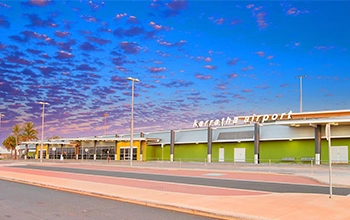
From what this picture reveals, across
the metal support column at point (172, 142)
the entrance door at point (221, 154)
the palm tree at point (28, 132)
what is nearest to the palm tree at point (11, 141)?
the palm tree at point (28, 132)

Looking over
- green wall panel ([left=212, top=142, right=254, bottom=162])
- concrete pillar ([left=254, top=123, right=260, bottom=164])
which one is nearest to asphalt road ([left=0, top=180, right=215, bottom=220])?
concrete pillar ([left=254, top=123, right=260, bottom=164])

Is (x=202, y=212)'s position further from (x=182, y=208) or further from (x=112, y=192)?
(x=112, y=192)

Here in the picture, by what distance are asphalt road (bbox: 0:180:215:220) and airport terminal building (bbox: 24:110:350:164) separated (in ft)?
77.0

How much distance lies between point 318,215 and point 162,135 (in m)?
56.5

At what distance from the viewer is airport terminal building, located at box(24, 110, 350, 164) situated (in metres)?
42.3

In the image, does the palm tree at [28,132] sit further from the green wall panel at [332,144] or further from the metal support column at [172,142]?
the green wall panel at [332,144]

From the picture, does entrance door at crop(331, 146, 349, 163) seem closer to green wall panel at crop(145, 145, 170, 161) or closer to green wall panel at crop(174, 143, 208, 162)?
green wall panel at crop(174, 143, 208, 162)

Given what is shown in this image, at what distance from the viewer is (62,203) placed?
1339 cm

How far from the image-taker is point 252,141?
167ft

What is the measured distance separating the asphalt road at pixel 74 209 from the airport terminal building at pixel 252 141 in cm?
2346

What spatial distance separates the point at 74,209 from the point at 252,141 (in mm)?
41454

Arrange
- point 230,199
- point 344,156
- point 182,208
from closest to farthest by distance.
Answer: point 182,208
point 230,199
point 344,156

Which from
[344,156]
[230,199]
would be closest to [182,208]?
[230,199]

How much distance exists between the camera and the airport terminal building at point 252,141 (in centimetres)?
4228
